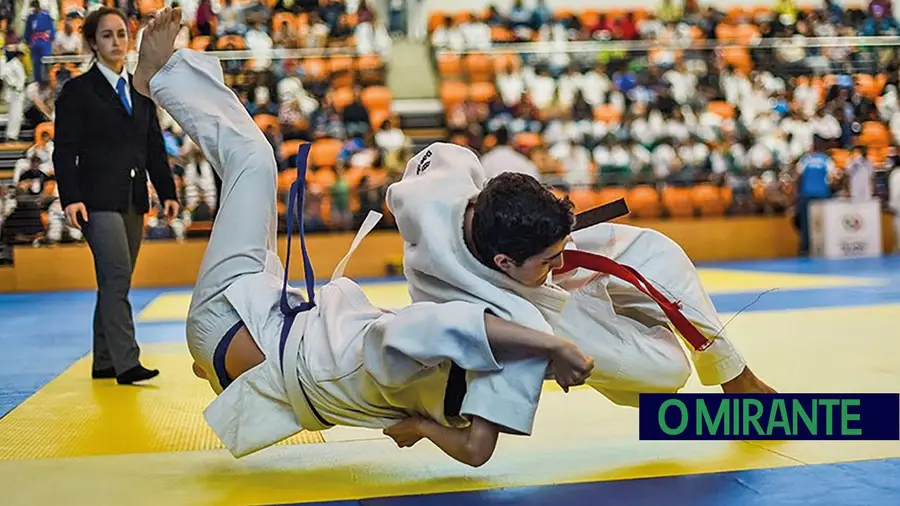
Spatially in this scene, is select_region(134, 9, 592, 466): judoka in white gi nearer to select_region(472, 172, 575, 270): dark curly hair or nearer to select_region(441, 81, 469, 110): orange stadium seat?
select_region(472, 172, 575, 270): dark curly hair

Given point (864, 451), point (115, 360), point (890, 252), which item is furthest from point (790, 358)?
point (890, 252)

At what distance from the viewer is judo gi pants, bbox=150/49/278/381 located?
2.66 metres

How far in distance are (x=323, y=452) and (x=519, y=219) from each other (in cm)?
101

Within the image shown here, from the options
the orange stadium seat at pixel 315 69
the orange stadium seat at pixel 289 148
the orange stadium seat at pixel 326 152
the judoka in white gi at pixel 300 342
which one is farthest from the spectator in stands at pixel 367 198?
the judoka in white gi at pixel 300 342

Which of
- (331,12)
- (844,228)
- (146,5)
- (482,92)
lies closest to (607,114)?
(482,92)

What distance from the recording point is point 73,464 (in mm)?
2678

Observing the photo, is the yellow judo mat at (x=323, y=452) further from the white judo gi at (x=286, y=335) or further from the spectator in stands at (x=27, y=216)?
the spectator in stands at (x=27, y=216)

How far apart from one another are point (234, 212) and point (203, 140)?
0.28 meters

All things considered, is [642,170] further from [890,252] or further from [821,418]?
[821,418]

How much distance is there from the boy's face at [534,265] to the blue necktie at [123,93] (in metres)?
2.60

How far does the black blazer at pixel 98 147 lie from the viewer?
4113 millimetres

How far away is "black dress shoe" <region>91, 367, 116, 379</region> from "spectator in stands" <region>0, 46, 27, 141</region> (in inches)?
154

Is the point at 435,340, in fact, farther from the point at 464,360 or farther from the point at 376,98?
the point at 376,98

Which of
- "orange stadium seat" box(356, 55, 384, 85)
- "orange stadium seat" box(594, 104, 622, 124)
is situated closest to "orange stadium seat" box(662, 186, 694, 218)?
"orange stadium seat" box(594, 104, 622, 124)
